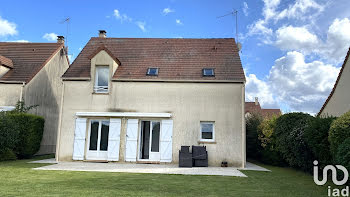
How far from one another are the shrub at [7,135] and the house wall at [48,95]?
3655mm

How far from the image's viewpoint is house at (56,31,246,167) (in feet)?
49.9

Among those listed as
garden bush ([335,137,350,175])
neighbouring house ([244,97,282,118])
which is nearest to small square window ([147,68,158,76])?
neighbouring house ([244,97,282,118])

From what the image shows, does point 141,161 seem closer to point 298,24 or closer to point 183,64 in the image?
point 183,64

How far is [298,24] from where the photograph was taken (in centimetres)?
1454

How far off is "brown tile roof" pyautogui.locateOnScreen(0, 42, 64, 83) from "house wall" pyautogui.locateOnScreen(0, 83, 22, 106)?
0.47 m

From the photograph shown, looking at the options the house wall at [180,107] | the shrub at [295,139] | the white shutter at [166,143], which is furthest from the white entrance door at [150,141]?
the shrub at [295,139]

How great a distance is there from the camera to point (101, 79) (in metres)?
16.5

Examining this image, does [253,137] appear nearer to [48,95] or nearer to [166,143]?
[166,143]

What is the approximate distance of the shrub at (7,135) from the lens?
49.4 feet

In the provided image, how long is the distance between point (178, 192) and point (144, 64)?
10969mm

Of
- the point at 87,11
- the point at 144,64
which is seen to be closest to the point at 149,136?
the point at 144,64

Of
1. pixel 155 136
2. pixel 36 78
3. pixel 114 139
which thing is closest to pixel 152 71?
pixel 155 136

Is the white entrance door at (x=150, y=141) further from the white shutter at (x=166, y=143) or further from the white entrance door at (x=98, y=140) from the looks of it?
the white entrance door at (x=98, y=140)

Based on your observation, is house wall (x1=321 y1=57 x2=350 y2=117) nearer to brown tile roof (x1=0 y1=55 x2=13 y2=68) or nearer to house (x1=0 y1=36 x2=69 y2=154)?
house (x1=0 y1=36 x2=69 y2=154)
